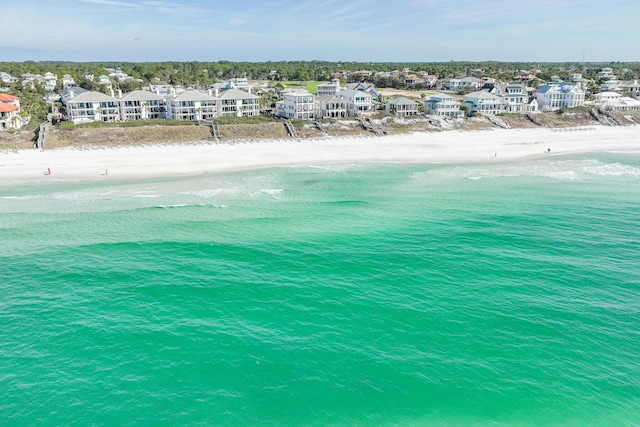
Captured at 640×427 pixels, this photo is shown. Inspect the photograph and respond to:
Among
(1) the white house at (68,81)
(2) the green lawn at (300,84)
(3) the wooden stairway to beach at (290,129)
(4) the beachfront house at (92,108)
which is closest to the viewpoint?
(4) the beachfront house at (92,108)

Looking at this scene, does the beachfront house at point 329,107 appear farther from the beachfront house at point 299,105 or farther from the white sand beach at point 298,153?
the white sand beach at point 298,153

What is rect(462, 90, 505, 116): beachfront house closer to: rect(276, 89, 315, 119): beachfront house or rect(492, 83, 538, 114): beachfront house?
rect(492, 83, 538, 114): beachfront house

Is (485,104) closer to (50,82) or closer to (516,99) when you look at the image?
(516,99)

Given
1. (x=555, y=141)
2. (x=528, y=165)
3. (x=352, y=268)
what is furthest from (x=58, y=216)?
(x=555, y=141)

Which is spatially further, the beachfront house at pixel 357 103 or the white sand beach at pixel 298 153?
the beachfront house at pixel 357 103

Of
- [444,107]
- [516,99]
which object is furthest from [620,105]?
[444,107]

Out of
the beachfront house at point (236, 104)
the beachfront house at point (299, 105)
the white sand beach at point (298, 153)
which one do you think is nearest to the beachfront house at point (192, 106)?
the beachfront house at point (236, 104)

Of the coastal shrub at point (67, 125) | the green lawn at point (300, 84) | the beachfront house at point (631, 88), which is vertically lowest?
the coastal shrub at point (67, 125)
